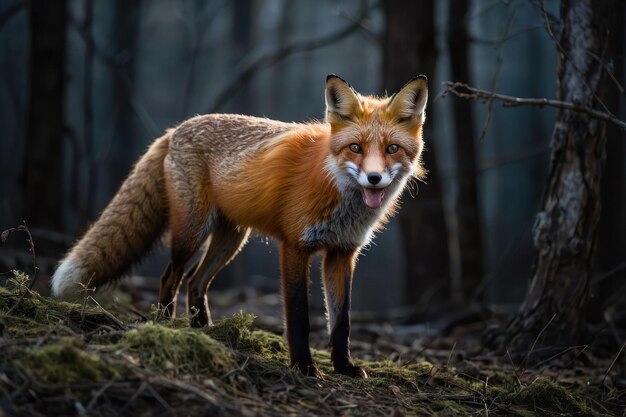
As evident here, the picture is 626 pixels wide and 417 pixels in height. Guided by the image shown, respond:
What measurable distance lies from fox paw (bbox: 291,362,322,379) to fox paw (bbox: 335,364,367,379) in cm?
28

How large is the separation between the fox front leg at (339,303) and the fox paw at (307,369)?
0.31 m

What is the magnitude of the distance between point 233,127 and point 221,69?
20.2 m

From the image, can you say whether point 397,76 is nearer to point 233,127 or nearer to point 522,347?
point 233,127

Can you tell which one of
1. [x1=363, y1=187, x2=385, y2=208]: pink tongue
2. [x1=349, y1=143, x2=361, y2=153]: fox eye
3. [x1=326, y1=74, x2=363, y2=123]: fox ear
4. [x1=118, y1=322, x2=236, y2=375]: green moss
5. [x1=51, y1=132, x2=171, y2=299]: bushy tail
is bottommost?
[x1=118, y1=322, x2=236, y2=375]: green moss

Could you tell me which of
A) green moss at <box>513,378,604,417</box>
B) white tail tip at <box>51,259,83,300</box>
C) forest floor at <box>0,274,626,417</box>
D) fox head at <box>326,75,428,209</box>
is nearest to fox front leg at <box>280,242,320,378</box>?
forest floor at <box>0,274,626,417</box>

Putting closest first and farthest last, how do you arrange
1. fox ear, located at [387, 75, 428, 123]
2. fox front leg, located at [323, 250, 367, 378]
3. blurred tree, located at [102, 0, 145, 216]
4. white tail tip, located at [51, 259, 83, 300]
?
fox ear, located at [387, 75, 428, 123]
fox front leg, located at [323, 250, 367, 378]
white tail tip, located at [51, 259, 83, 300]
blurred tree, located at [102, 0, 145, 216]

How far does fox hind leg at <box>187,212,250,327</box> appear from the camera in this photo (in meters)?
4.93

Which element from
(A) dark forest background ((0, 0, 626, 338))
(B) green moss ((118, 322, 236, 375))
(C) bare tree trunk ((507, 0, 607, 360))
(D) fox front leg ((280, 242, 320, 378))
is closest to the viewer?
(B) green moss ((118, 322, 236, 375))

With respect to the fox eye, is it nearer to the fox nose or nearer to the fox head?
the fox head

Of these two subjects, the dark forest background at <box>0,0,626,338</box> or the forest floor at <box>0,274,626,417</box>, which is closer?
the forest floor at <box>0,274,626,417</box>

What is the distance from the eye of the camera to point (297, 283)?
13.2ft

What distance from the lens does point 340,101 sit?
4000 mm

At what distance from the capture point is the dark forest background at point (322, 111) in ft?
22.0

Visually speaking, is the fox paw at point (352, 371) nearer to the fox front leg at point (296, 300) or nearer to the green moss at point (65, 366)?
the fox front leg at point (296, 300)
